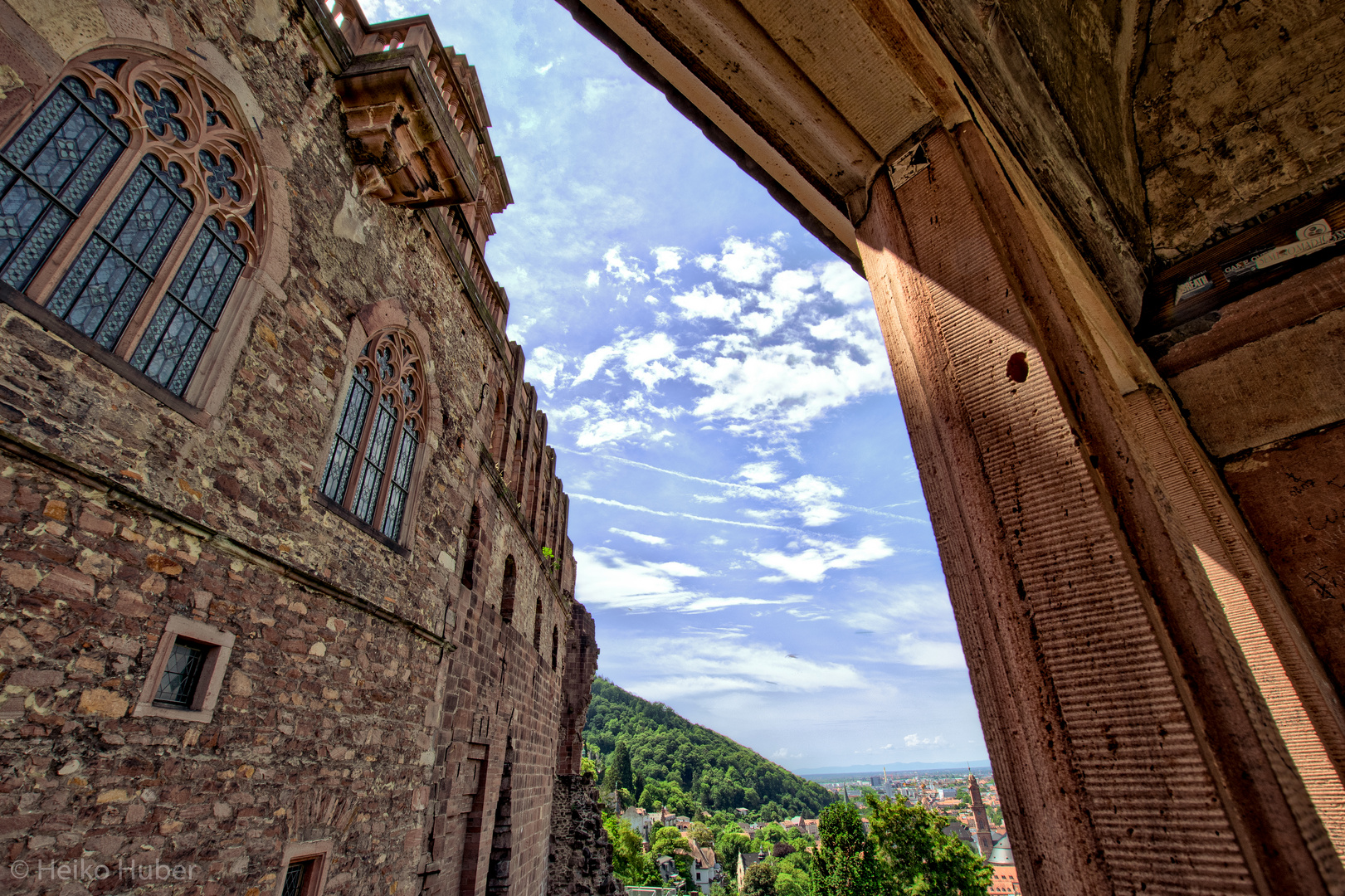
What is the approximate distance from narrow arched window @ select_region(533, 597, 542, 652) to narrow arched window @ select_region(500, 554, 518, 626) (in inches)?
73.3

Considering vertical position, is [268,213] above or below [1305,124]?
above

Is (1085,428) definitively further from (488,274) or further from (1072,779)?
(488,274)

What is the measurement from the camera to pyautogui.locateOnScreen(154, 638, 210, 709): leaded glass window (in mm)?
3352

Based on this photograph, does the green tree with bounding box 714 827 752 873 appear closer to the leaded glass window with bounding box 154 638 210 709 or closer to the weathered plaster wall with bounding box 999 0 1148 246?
the leaded glass window with bounding box 154 638 210 709

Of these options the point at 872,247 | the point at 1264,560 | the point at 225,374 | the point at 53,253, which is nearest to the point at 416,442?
the point at 225,374

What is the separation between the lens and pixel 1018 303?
4.54 feet

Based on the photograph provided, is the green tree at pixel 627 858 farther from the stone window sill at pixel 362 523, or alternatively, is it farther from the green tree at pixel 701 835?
the stone window sill at pixel 362 523

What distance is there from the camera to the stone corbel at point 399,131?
18.0 ft

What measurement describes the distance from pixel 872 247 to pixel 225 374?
4.37 meters

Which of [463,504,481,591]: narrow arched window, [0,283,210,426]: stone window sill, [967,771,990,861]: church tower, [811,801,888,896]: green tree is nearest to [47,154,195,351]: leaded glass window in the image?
[0,283,210,426]: stone window sill

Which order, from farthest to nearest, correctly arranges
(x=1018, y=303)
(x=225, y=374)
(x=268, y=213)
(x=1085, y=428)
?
(x=268, y=213) → (x=225, y=374) → (x=1018, y=303) → (x=1085, y=428)

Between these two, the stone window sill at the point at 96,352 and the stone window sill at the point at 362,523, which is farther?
the stone window sill at the point at 362,523

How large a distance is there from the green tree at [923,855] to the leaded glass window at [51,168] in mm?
32597

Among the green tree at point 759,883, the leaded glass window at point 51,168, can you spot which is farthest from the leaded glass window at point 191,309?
the green tree at point 759,883
